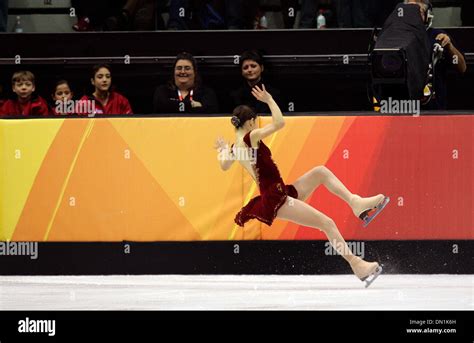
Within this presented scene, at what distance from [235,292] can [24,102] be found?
11.4ft

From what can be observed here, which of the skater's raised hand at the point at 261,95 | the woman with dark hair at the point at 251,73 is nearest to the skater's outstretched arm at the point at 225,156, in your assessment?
the skater's raised hand at the point at 261,95

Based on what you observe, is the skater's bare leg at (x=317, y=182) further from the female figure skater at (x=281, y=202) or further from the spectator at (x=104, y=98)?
the spectator at (x=104, y=98)

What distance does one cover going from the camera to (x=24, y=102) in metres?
12.1

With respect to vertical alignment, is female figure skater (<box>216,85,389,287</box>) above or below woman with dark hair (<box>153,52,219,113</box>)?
below

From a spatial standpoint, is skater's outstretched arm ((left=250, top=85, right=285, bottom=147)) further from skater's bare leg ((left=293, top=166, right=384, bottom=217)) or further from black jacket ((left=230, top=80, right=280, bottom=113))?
black jacket ((left=230, top=80, right=280, bottom=113))

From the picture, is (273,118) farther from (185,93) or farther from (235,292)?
(185,93)

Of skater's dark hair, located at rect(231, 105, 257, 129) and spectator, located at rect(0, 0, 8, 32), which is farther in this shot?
spectator, located at rect(0, 0, 8, 32)

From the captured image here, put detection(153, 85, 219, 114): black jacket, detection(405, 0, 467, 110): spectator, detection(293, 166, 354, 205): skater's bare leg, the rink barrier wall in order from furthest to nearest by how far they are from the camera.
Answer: detection(153, 85, 219, 114): black jacket < the rink barrier wall < detection(405, 0, 467, 110): spectator < detection(293, 166, 354, 205): skater's bare leg

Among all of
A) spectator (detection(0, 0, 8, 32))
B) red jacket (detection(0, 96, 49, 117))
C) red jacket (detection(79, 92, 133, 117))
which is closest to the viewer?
red jacket (detection(79, 92, 133, 117))

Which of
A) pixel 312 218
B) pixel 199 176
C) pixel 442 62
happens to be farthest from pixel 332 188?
pixel 442 62

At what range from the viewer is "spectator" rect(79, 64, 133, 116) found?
39.0ft

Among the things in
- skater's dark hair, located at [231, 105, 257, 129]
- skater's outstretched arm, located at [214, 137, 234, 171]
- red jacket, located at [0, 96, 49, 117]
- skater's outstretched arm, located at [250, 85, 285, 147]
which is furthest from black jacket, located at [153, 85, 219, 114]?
skater's outstretched arm, located at [250, 85, 285, 147]

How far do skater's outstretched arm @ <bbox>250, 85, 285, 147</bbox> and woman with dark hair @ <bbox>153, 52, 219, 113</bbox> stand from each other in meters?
2.08

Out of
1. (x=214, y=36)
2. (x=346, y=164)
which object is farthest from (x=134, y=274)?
(x=214, y=36)
